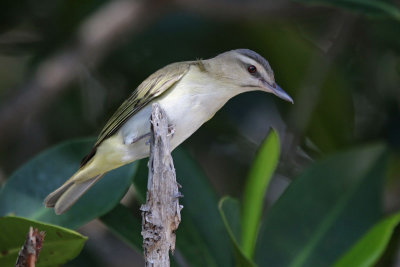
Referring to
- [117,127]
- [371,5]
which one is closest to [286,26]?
[371,5]

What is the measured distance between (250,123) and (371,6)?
1.16m

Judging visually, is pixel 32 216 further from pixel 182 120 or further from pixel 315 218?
pixel 315 218

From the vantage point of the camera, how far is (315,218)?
3.04 m

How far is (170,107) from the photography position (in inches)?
101

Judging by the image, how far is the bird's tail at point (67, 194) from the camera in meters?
2.69

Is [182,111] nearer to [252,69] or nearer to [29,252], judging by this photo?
[252,69]

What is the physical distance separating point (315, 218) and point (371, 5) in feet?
3.11

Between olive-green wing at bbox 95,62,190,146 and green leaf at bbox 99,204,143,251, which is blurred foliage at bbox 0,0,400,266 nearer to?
green leaf at bbox 99,204,143,251

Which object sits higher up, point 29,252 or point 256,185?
point 29,252

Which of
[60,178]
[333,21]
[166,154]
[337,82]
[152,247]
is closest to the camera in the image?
[152,247]

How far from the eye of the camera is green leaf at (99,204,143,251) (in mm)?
2670

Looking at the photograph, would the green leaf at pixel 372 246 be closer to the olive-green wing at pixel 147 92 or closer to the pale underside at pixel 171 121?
the pale underside at pixel 171 121

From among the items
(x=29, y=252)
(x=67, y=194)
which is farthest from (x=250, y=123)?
(x=29, y=252)

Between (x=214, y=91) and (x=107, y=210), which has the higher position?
(x=214, y=91)
